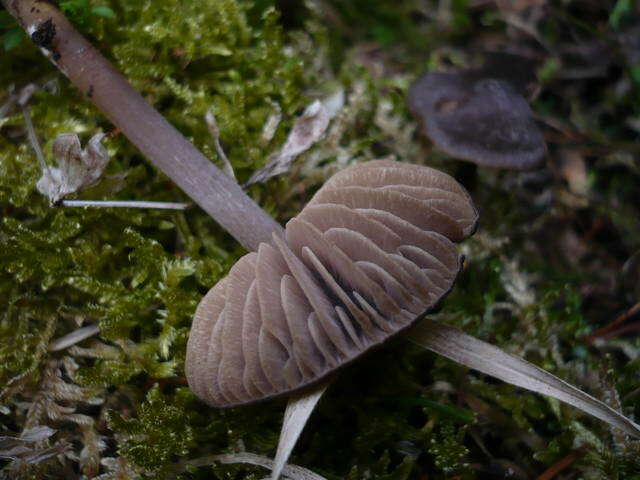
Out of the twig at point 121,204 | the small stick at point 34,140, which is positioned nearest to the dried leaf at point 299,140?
the twig at point 121,204

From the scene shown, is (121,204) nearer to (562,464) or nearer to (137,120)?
(137,120)

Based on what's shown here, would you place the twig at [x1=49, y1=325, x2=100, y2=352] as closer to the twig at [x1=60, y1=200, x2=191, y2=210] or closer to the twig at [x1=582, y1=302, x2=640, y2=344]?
the twig at [x1=60, y1=200, x2=191, y2=210]

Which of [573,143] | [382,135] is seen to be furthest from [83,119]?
[573,143]

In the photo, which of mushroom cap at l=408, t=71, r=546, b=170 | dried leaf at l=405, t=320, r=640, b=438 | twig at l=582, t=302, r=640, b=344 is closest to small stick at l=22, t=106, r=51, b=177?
dried leaf at l=405, t=320, r=640, b=438

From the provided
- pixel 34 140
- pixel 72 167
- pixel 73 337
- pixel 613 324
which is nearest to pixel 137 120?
pixel 72 167

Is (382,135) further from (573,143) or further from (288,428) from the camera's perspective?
(288,428)

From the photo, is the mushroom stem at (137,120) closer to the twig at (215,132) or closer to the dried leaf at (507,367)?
the twig at (215,132)
